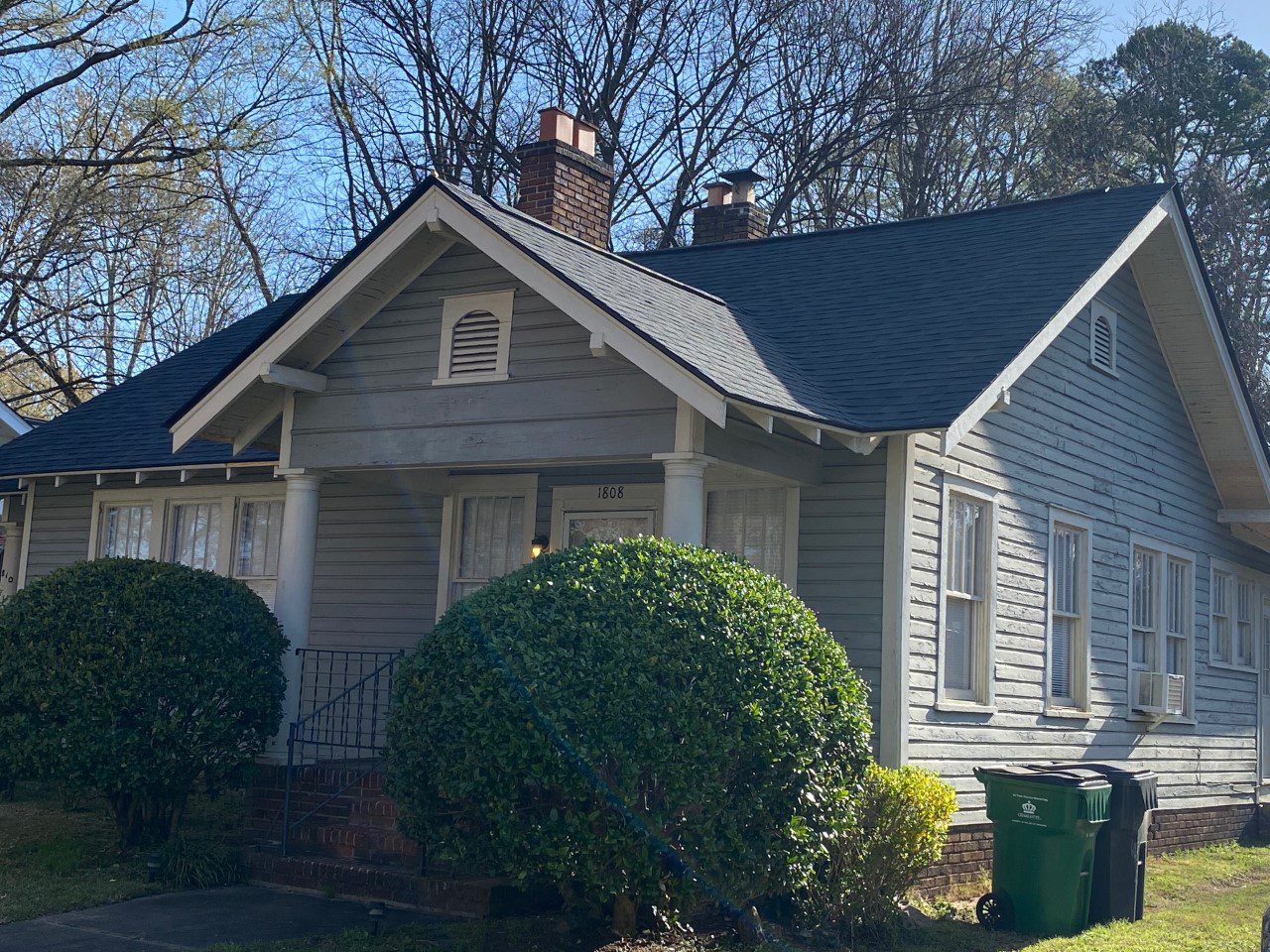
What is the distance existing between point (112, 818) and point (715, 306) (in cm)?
670

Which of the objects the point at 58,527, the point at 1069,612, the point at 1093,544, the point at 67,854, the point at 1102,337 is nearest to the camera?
the point at 67,854

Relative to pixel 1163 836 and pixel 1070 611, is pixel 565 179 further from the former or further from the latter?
pixel 1163 836

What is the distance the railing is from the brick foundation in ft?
14.3

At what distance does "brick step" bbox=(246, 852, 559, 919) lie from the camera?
29.1ft

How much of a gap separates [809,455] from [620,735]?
3.82 metres

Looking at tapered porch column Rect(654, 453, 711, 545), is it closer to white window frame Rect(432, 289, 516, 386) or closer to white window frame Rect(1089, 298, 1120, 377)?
white window frame Rect(432, 289, 516, 386)

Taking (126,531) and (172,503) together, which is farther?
(126,531)

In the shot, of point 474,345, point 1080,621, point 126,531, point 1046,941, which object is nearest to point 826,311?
point 1080,621

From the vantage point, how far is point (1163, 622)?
14.4 meters

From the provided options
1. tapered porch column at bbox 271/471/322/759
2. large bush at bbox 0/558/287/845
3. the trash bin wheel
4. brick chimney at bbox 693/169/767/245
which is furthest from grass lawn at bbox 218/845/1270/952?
brick chimney at bbox 693/169/767/245

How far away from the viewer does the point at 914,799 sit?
29.7 feet

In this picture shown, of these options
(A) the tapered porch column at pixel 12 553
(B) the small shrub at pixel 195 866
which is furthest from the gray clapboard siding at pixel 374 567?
(A) the tapered porch column at pixel 12 553

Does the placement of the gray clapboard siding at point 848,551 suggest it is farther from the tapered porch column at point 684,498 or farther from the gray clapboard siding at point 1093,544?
the tapered porch column at point 684,498

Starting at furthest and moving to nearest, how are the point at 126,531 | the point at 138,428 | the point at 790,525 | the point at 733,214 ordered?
the point at 733,214, the point at 138,428, the point at 126,531, the point at 790,525
